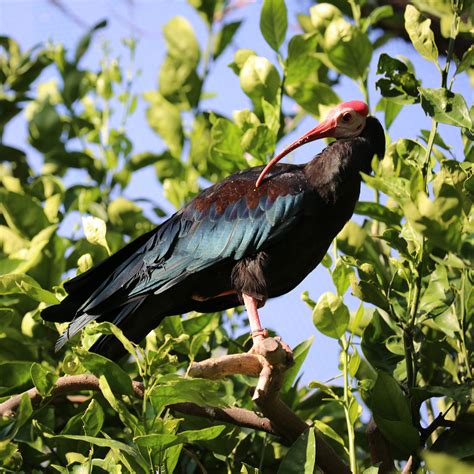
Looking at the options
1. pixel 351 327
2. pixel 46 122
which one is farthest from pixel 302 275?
pixel 46 122

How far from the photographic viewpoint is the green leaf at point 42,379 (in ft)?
7.50

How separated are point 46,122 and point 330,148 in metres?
1.60

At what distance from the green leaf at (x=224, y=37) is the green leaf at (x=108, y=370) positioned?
6.35 feet

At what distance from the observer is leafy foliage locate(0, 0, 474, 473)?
2.14m

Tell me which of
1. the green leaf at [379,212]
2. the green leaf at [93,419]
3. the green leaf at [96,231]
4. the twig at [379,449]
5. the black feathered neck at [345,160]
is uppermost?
the black feathered neck at [345,160]

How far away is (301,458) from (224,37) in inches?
84.9

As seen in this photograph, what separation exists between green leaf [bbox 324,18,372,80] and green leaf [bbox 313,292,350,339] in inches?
37.2

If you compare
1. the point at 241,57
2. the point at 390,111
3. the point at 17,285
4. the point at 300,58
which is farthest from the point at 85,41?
the point at 17,285

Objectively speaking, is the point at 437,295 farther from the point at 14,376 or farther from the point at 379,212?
the point at 14,376

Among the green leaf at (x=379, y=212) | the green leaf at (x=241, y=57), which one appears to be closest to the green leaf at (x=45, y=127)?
the green leaf at (x=241, y=57)

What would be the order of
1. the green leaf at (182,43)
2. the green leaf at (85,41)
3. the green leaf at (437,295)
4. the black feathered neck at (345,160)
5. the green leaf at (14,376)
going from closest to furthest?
the green leaf at (437,295) < the green leaf at (14,376) < the black feathered neck at (345,160) < the green leaf at (182,43) < the green leaf at (85,41)

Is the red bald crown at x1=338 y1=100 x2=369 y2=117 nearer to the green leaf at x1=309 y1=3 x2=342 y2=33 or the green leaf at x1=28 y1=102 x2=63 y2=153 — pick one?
the green leaf at x1=309 y1=3 x2=342 y2=33

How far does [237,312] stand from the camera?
345 centimetres

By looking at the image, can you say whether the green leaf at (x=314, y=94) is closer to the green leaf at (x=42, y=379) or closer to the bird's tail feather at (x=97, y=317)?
the bird's tail feather at (x=97, y=317)
